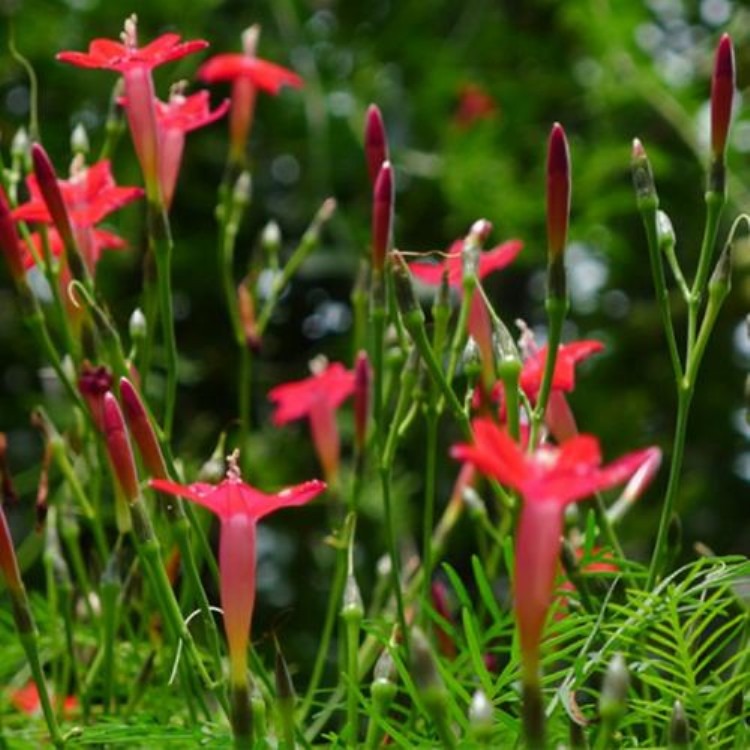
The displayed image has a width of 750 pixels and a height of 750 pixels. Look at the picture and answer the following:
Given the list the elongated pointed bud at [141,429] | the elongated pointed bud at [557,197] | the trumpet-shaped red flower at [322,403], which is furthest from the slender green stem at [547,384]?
the trumpet-shaped red flower at [322,403]

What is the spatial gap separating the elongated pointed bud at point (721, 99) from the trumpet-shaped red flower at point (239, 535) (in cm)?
23

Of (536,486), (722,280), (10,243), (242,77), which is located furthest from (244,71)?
(536,486)

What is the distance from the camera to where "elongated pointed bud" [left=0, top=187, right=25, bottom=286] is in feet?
2.13

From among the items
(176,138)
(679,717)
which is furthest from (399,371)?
(679,717)

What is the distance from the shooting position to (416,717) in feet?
1.95

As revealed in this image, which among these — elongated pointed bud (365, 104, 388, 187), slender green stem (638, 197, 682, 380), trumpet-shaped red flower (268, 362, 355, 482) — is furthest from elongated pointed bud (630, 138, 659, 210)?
trumpet-shaped red flower (268, 362, 355, 482)

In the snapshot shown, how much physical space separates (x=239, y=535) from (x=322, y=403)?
0.42m

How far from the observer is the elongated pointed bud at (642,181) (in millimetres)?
593

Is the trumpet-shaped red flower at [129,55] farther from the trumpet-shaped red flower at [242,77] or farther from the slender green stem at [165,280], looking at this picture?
the trumpet-shaped red flower at [242,77]

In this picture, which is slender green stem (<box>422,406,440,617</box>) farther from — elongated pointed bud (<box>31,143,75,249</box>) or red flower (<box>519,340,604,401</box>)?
elongated pointed bud (<box>31,143,75,249</box>)

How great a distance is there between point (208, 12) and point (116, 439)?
127cm

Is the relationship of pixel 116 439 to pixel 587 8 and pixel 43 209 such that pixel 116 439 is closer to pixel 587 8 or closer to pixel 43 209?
pixel 43 209

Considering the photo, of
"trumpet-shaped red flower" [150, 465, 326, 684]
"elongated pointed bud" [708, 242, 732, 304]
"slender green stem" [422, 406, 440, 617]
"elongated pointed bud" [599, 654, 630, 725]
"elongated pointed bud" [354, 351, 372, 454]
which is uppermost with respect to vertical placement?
"elongated pointed bud" [708, 242, 732, 304]

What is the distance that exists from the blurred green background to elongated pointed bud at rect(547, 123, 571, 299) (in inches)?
35.8
